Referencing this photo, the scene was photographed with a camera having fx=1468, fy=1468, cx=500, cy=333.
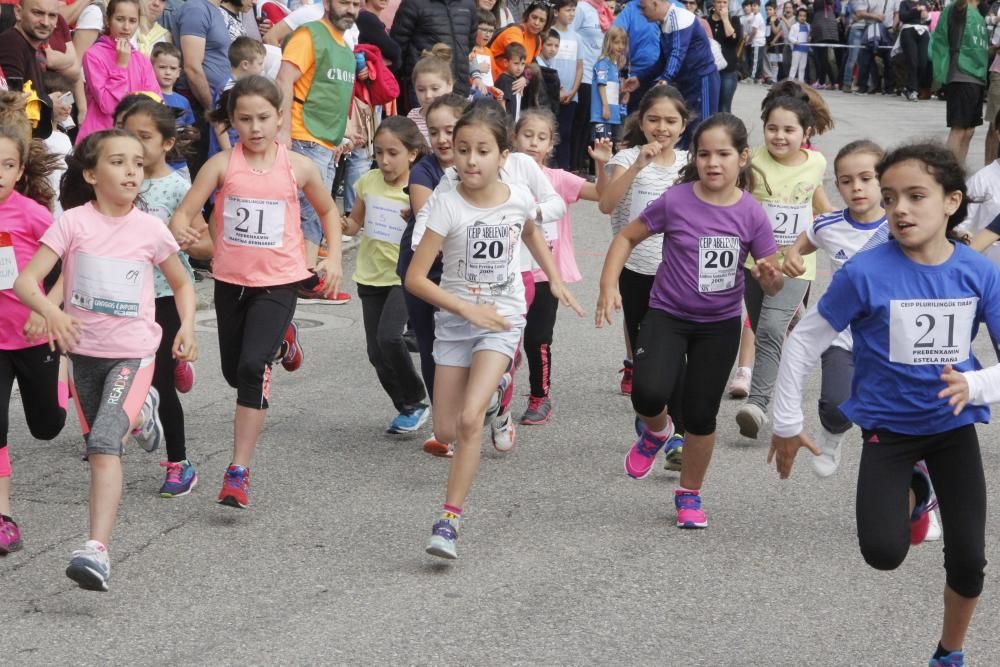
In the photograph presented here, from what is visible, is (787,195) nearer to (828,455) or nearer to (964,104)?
(828,455)

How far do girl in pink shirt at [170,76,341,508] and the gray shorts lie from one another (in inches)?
23.5

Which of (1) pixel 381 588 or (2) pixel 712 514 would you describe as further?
(2) pixel 712 514

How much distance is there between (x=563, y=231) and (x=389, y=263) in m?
0.98

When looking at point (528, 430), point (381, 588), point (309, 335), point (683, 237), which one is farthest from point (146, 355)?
point (309, 335)

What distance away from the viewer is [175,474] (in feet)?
20.2

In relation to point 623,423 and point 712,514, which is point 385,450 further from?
point 712,514

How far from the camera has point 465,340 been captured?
224 inches

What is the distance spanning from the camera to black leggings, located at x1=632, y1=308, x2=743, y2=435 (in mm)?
5750

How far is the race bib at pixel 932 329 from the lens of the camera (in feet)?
13.8

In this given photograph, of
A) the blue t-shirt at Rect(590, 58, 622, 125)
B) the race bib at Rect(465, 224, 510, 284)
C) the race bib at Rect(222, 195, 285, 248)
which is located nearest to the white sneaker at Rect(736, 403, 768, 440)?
the race bib at Rect(465, 224, 510, 284)

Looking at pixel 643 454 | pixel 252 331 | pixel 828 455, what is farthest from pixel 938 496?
pixel 252 331

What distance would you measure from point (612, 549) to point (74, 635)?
198 cm

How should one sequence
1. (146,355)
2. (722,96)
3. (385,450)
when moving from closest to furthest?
(146,355)
(385,450)
(722,96)

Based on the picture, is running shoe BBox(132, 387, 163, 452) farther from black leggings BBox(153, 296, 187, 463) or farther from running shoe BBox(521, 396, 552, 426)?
running shoe BBox(521, 396, 552, 426)
